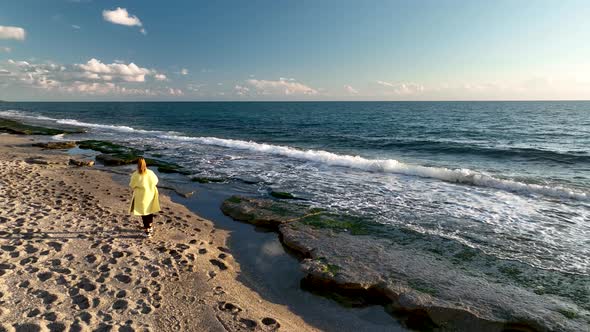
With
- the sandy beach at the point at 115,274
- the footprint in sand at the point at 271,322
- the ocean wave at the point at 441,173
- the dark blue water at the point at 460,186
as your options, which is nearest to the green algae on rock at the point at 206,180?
the dark blue water at the point at 460,186

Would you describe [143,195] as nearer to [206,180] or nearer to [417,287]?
[417,287]

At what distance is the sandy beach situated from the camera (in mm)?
4797

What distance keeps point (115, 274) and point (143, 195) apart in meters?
2.31

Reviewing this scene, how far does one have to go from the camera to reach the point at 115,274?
19.6ft

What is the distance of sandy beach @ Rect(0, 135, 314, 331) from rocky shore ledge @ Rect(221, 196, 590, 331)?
1599 millimetres

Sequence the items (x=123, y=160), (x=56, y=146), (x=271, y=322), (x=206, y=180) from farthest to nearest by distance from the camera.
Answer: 1. (x=56, y=146)
2. (x=123, y=160)
3. (x=206, y=180)
4. (x=271, y=322)

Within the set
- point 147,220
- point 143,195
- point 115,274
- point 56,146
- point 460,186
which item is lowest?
point 460,186

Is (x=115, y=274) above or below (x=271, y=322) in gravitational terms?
above

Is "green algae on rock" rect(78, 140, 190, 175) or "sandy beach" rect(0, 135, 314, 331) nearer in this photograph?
"sandy beach" rect(0, 135, 314, 331)

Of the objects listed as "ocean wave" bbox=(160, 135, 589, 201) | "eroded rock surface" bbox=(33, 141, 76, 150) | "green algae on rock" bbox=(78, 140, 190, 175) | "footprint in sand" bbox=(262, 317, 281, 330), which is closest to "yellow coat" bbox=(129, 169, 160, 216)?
"footprint in sand" bbox=(262, 317, 281, 330)

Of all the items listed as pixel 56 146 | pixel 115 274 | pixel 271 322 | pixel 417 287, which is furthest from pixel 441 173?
pixel 56 146

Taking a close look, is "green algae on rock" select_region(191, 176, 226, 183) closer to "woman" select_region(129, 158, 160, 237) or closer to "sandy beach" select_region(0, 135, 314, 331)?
"sandy beach" select_region(0, 135, 314, 331)

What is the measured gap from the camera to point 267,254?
7.75 m

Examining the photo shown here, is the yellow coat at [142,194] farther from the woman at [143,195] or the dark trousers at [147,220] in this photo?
the dark trousers at [147,220]
